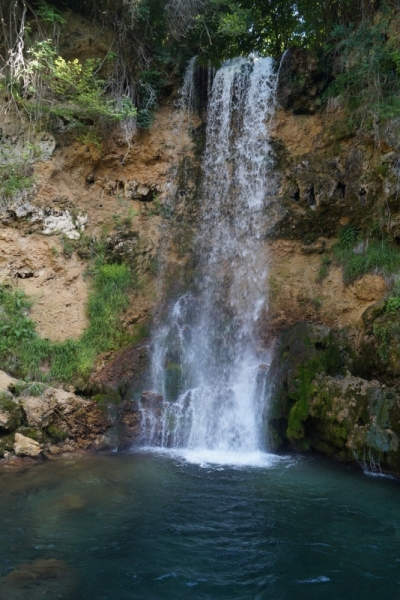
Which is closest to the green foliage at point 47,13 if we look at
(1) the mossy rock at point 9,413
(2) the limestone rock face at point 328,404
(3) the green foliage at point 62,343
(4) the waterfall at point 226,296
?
(4) the waterfall at point 226,296

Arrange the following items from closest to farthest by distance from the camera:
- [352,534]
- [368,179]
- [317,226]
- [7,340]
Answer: [352,534]
[7,340]
[368,179]
[317,226]

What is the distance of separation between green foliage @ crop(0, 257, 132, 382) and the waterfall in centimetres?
117

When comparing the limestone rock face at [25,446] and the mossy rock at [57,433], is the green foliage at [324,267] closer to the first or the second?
the mossy rock at [57,433]

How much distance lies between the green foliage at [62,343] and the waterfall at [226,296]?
3.85ft

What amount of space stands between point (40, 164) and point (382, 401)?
8.92 meters

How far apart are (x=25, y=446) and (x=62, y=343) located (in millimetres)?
2611

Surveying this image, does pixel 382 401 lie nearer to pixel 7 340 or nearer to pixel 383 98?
pixel 383 98

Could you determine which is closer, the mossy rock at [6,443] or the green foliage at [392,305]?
the mossy rock at [6,443]

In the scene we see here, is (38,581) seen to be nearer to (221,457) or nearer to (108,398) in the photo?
(221,457)

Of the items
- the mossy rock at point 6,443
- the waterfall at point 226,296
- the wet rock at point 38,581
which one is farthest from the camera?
the waterfall at point 226,296

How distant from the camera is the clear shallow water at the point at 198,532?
174 inches

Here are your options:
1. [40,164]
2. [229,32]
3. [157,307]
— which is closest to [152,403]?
[157,307]

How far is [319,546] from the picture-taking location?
514cm

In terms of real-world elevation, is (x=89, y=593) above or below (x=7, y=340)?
below
